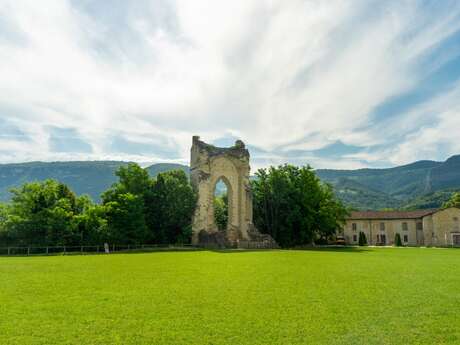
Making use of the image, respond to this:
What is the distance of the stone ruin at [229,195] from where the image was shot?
39281 mm

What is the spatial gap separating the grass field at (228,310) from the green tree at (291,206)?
1190 inches

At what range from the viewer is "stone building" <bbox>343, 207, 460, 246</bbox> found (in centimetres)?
5234

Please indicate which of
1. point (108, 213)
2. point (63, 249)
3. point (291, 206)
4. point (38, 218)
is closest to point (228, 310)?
point (63, 249)

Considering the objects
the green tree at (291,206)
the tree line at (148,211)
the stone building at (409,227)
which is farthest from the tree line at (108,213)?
the stone building at (409,227)

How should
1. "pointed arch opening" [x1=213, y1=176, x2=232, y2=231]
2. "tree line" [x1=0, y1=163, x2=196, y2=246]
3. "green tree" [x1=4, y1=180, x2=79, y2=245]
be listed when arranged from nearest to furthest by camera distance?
1. "green tree" [x1=4, y1=180, x2=79, y2=245]
2. "tree line" [x1=0, y1=163, x2=196, y2=246]
3. "pointed arch opening" [x1=213, y1=176, x2=232, y2=231]

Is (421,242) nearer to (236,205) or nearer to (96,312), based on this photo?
(236,205)

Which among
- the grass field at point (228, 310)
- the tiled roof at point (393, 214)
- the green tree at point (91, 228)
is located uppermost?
the tiled roof at point (393, 214)

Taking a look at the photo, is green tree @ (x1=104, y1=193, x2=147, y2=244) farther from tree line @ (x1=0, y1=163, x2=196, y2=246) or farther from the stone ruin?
the stone ruin

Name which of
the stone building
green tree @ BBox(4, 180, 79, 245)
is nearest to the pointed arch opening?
green tree @ BBox(4, 180, 79, 245)

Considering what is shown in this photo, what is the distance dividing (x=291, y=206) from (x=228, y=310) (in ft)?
118

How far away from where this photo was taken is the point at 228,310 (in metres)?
8.05

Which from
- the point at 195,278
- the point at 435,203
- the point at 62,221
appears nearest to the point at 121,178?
the point at 62,221

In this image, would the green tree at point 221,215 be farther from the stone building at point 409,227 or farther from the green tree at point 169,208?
the stone building at point 409,227

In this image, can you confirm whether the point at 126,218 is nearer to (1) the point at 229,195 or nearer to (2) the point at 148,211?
(2) the point at 148,211
